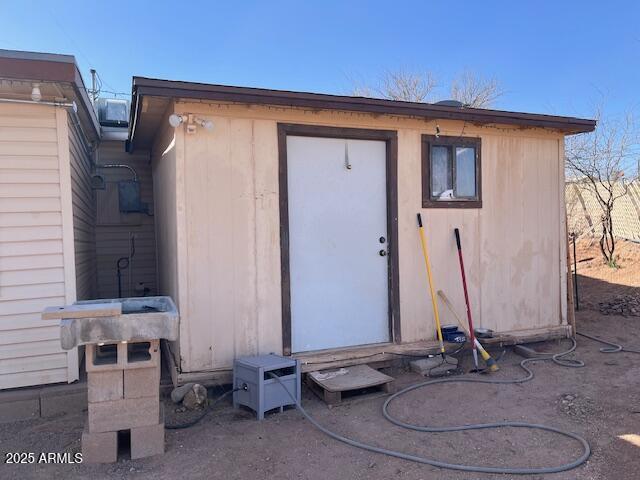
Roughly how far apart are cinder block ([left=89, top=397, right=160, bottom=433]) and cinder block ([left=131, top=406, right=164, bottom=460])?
42mm

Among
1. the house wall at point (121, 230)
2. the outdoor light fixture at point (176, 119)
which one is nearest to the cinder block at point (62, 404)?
the outdoor light fixture at point (176, 119)

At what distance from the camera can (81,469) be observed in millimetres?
3135

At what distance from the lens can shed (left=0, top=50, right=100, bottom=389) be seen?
4.12m

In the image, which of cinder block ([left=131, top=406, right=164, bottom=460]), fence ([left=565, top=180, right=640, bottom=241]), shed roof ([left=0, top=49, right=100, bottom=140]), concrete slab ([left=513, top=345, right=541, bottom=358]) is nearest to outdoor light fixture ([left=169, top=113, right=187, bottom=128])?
shed roof ([left=0, top=49, right=100, bottom=140])

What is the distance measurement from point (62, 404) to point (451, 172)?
4.29 metres

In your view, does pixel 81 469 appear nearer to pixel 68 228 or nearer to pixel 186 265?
pixel 186 265

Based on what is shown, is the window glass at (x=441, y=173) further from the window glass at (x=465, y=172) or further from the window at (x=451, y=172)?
the window glass at (x=465, y=172)

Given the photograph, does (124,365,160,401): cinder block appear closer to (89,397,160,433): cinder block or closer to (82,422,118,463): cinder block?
(89,397,160,433): cinder block

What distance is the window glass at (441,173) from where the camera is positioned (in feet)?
17.3

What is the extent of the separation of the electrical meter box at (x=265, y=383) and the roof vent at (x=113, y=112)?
4.98m

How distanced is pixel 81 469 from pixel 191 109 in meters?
2.84

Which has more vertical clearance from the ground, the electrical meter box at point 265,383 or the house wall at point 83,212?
the house wall at point 83,212

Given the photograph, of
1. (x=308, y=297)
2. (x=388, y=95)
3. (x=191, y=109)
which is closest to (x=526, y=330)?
(x=308, y=297)

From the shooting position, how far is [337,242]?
4879mm
